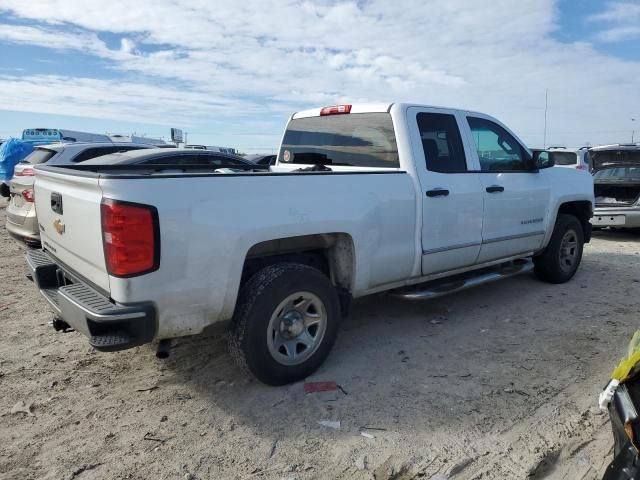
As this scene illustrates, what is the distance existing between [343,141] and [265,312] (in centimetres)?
217

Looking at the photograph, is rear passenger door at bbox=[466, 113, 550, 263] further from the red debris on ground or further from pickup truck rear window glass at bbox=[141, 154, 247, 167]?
pickup truck rear window glass at bbox=[141, 154, 247, 167]

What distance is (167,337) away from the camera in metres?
2.99

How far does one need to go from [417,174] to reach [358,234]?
87 centimetres

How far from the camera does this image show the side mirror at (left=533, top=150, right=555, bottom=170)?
5.33 m

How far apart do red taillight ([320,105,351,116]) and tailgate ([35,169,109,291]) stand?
262 cm

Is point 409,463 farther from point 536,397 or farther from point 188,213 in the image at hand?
point 188,213

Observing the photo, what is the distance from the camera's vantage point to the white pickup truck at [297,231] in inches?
109

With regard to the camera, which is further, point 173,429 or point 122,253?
point 173,429

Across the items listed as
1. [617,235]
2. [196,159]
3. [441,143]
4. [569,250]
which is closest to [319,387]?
[441,143]

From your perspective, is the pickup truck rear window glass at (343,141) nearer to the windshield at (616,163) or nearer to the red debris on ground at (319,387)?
the red debris on ground at (319,387)

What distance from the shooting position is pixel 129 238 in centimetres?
268

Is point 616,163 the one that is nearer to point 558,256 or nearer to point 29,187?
point 558,256

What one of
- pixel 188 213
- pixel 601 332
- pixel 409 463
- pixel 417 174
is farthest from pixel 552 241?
pixel 188 213

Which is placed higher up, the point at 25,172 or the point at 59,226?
the point at 25,172
